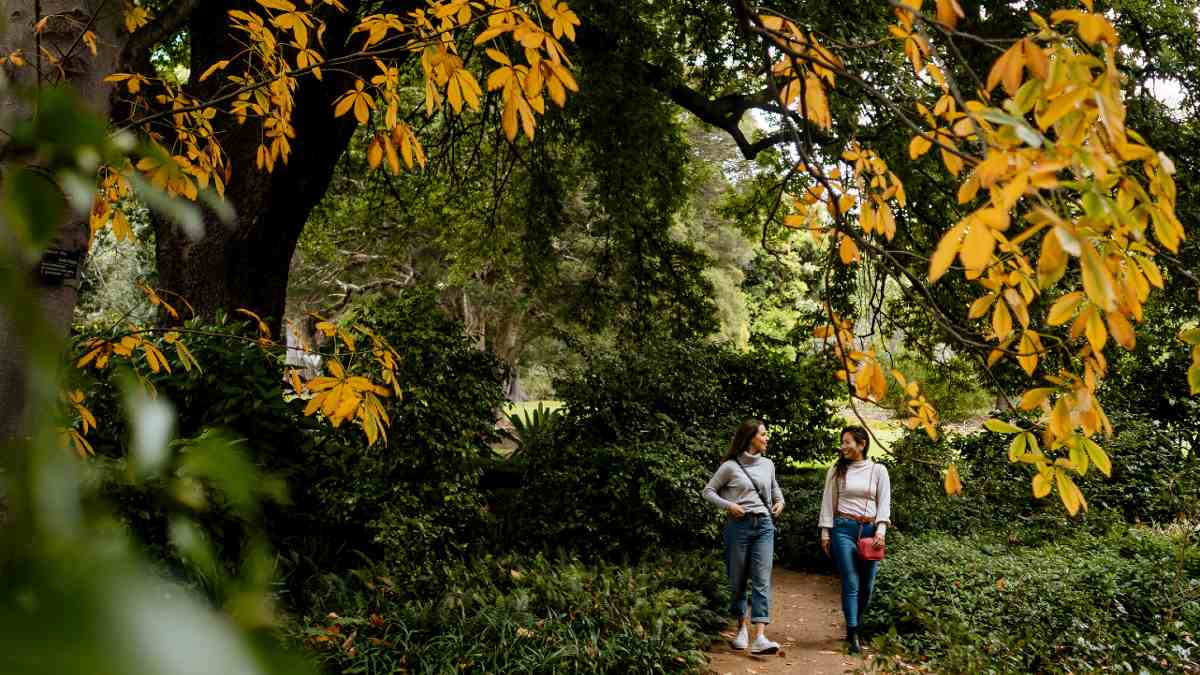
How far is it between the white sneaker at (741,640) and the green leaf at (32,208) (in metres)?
6.81

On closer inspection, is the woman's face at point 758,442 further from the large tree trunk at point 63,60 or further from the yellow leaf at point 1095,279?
the yellow leaf at point 1095,279

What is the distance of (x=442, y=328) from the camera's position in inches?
295

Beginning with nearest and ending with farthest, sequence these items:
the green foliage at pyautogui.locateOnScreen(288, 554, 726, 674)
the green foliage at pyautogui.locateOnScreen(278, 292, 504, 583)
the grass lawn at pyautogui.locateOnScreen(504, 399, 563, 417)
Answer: the green foliage at pyautogui.locateOnScreen(288, 554, 726, 674), the green foliage at pyautogui.locateOnScreen(278, 292, 504, 583), the grass lawn at pyautogui.locateOnScreen(504, 399, 563, 417)

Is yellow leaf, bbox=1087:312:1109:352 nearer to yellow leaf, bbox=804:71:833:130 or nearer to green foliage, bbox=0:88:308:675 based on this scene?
yellow leaf, bbox=804:71:833:130

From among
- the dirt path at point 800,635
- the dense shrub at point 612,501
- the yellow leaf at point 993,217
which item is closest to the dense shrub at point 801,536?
Result: the dirt path at point 800,635

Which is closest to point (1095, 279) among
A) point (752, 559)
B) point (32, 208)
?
point (32, 208)

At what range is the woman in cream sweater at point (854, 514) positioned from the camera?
6.34 metres

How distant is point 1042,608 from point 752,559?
2.23 m

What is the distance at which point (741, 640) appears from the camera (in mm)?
6574

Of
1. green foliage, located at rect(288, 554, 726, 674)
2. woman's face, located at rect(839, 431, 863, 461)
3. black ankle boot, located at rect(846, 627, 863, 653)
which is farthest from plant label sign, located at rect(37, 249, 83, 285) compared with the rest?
black ankle boot, located at rect(846, 627, 863, 653)

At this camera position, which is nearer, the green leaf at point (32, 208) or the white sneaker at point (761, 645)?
the green leaf at point (32, 208)

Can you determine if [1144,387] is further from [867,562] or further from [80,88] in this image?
[80,88]

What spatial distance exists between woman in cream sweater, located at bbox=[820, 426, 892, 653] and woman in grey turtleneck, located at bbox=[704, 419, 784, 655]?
43 cm

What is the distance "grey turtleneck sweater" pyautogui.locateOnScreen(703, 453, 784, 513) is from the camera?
6.42m
